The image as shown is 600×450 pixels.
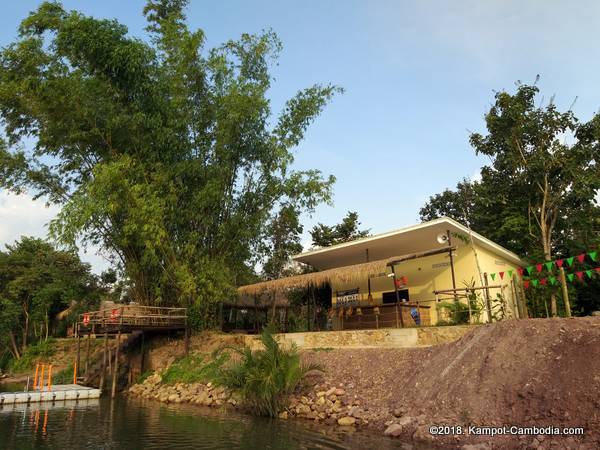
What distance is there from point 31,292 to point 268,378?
24164mm

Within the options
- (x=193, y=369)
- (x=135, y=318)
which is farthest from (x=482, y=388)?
(x=135, y=318)

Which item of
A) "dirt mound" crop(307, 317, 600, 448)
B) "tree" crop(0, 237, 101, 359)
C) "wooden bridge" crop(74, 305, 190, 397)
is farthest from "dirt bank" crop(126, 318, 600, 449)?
"tree" crop(0, 237, 101, 359)

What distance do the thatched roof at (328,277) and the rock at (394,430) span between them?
6.24m

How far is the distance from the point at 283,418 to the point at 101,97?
12.8 m

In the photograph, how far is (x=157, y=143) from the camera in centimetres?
1695

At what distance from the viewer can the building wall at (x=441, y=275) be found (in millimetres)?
16578

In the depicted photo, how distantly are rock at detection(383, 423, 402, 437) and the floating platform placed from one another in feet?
38.3

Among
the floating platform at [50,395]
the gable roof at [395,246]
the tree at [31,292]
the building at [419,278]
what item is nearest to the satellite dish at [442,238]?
the building at [419,278]

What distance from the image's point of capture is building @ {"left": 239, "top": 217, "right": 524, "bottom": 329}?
49.3ft

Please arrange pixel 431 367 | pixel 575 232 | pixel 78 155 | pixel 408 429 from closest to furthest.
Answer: pixel 408 429, pixel 431 367, pixel 78 155, pixel 575 232

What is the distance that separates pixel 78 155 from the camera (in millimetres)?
17344

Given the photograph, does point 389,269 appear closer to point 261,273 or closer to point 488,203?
point 488,203

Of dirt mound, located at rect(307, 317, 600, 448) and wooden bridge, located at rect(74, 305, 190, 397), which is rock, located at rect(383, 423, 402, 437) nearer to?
dirt mound, located at rect(307, 317, 600, 448)

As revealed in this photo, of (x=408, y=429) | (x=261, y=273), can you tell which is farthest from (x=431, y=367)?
(x=261, y=273)
